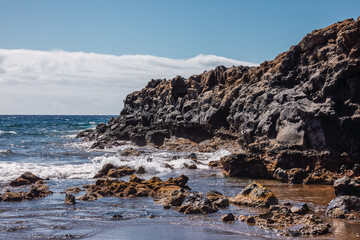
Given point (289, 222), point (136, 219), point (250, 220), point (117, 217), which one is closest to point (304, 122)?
point (289, 222)

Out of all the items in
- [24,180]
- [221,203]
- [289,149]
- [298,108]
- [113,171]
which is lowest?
[24,180]

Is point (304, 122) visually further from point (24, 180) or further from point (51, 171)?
point (51, 171)

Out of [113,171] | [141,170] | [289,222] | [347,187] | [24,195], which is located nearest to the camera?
[289,222]

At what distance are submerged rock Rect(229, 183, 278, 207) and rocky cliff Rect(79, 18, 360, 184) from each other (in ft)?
19.2

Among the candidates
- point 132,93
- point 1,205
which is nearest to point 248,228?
point 1,205

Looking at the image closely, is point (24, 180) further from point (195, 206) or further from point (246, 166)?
point (246, 166)

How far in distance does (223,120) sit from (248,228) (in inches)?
1077

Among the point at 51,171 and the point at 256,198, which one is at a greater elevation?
the point at 256,198

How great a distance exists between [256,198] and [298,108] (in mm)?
8516

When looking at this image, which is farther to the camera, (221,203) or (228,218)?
(221,203)

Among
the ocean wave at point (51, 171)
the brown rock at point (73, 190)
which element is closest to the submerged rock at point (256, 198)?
the brown rock at point (73, 190)

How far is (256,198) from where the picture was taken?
14.3 meters

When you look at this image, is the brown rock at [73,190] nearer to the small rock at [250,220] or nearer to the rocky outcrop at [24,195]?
the rocky outcrop at [24,195]

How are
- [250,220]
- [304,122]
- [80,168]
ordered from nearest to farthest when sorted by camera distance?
[250,220] → [304,122] → [80,168]
